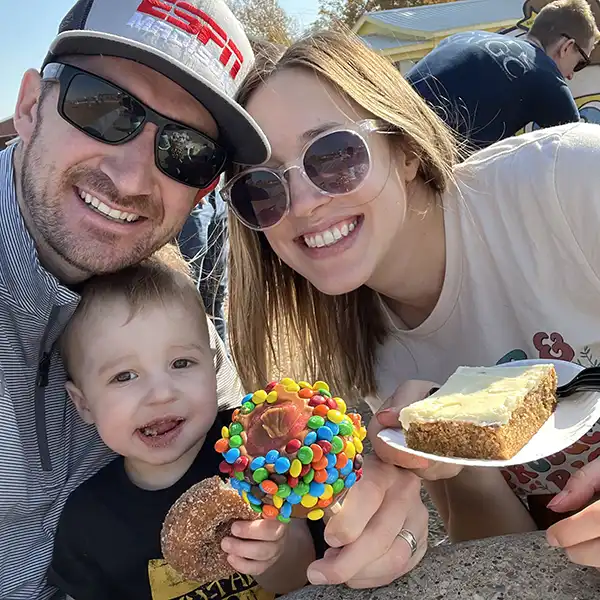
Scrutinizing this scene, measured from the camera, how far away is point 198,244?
3467 millimetres

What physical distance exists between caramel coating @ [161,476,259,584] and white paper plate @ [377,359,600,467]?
412 millimetres

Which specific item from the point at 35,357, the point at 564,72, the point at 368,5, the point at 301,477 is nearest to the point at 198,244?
the point at 35,357

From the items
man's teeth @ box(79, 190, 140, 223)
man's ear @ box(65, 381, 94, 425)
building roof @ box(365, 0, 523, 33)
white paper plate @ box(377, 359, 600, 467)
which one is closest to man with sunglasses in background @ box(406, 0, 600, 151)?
man's teeth @ box(79, 190, 140, 223)

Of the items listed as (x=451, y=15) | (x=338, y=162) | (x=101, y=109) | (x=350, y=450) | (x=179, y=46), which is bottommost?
(x=350, y=450)

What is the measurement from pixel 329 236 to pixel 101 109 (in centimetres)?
87

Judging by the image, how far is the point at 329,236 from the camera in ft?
6.96

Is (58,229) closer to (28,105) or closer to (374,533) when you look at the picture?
(28,105)

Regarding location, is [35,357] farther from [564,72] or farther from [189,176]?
[564,72]

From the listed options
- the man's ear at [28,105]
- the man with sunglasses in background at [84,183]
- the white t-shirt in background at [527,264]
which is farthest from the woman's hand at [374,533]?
the man's ear at [28,105]

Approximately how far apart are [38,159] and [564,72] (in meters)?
5.95

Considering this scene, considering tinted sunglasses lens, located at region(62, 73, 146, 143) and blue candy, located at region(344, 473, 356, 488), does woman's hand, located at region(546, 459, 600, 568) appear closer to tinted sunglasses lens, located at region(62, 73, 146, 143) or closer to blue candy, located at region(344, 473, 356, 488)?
blue candy, located at region(344, 473, 356, 488)

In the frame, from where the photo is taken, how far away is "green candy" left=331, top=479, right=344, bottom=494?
4.22ft

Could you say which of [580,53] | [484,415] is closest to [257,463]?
[484,415]

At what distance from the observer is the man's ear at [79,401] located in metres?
2.14
